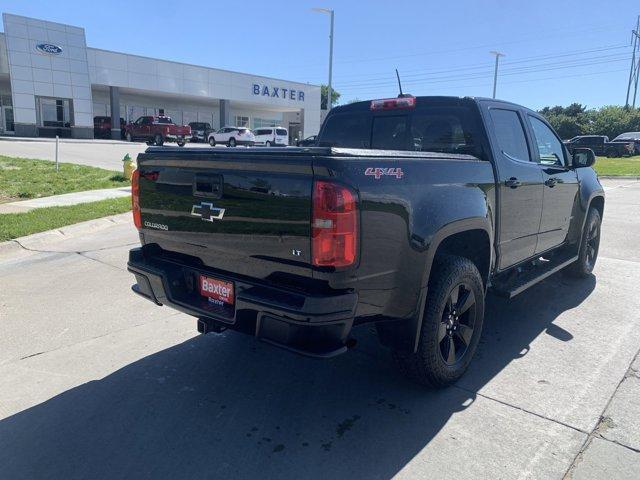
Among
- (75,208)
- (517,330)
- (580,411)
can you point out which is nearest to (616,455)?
(580,411)

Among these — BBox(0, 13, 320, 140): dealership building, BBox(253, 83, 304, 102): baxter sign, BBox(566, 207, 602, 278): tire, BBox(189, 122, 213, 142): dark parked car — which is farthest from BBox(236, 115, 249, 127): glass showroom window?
BBox(566, 207, 602, 278): tire

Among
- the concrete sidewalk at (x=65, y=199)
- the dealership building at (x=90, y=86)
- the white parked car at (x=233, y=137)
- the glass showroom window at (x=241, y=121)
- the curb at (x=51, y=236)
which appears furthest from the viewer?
the glass showroom window at (x=241, y=121)

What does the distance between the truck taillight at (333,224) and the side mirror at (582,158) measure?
3.90 m

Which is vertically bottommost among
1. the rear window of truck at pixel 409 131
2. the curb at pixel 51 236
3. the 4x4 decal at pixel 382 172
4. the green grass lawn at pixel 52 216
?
the curb at pixel 51 236

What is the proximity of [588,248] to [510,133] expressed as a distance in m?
2.56

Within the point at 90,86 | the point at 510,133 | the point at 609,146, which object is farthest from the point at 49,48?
the point at 609,146

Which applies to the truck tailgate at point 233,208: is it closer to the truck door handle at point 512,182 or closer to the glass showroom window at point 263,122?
the truck door handle at point 512,182

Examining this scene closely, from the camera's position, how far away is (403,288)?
2.92 meters

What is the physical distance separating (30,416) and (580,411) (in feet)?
11.1

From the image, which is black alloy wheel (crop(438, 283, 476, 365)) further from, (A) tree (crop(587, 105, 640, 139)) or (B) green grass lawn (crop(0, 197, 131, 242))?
(A) tree (crop(587, 105, 640, 139))

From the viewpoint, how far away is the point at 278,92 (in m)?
50.5

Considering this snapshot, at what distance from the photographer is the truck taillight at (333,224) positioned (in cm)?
253

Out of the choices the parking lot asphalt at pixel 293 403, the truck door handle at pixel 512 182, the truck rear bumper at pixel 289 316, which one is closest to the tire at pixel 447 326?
the parking lot asphalt at pixel 293 403

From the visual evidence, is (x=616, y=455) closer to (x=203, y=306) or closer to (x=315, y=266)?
(x=315, y=266)
